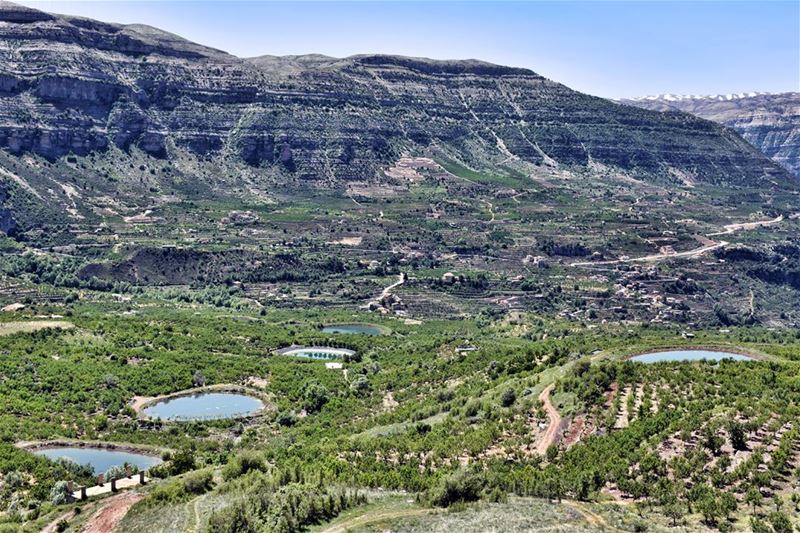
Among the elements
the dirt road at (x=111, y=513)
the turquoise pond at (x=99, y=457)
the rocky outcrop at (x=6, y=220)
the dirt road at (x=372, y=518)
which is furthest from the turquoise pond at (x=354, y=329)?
the rocky outcrop at (x=6, y=220)

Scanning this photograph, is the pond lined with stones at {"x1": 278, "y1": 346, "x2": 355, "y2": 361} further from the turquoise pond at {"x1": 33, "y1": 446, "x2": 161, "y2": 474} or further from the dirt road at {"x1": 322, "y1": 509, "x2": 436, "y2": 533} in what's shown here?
the dirt road at {"x1": 322, "y1": 509, "x2": 436, "y2": 533}

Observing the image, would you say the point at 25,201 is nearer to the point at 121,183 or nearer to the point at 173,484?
the point at 121,183

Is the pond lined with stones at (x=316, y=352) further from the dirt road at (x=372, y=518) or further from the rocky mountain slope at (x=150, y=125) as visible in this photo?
the rocky mountain slope at (x=150, y=125)

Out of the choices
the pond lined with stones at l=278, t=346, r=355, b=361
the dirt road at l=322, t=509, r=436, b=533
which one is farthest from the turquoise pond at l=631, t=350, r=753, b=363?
the pond lined with stones at l=278, t=346, r=355, b=361

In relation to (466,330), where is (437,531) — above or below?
above

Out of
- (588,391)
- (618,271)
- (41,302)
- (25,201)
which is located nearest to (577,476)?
(588,391)

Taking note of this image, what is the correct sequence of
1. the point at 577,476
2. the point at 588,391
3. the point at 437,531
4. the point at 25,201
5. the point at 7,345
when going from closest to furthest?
the point at 437,531
the point at 577,476
the point at 588,391
the point at 7,345
the point at 25,201

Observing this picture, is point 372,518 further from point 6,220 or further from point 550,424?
point 6,220
